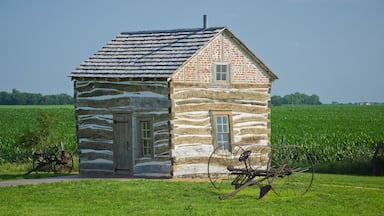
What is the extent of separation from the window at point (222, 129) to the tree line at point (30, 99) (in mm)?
135077

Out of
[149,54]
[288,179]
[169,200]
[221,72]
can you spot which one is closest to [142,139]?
[149,54]

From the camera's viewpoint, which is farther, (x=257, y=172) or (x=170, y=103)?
(x=170, y=103)

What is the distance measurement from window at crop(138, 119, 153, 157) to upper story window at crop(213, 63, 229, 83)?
3.18 m

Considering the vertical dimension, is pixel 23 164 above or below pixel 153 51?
below

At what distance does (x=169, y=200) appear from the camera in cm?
2245

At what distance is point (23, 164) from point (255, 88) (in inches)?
460

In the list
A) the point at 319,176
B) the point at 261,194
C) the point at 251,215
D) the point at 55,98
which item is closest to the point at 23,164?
the point at 319,176

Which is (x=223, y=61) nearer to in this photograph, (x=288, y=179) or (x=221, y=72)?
(x=221, y=72)

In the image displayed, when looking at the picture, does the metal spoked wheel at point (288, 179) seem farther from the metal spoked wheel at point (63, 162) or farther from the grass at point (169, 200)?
the metal spoked wheel at point (63, 162)

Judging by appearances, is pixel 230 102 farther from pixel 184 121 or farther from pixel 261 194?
pixel 261 194

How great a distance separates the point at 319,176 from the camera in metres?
30.6

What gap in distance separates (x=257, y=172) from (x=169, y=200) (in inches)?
106

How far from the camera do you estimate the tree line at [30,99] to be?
162 meters

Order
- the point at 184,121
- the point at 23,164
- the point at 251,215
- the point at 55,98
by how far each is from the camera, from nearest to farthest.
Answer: the point at 251,215
the point at 184,121
the point at 23,164
the point at 55,98
